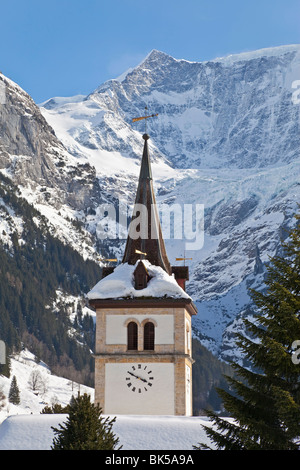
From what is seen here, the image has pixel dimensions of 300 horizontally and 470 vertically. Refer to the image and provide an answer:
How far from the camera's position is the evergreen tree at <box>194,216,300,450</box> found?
28062mm

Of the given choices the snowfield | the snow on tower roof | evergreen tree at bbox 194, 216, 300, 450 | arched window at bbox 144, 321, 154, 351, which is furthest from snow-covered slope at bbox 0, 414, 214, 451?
the snow on tower roof

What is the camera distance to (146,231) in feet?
213

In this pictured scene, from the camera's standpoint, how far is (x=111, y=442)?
1254 inches

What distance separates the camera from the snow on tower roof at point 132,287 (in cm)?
5987

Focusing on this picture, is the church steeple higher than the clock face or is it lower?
higher

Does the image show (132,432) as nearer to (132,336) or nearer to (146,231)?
(132,336)

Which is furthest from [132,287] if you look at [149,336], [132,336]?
[149,336]

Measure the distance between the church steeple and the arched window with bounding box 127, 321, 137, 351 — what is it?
544cm

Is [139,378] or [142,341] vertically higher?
[142,341]

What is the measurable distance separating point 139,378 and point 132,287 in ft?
20.4

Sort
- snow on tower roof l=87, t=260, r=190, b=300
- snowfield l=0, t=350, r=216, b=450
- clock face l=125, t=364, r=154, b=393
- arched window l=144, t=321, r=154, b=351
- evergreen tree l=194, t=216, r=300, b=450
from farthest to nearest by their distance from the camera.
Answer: snow on tower roof l=87, t=260, r=190, b=300 → arched window l=144, t=321, r=154, b=351 → clock face l=125, t=364, r=154, b=393 → snowfield l=0, t=350, r=216, b=450 → evergreen tree l=194, t=216, r=300, b=450

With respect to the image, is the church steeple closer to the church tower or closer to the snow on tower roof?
the church tower

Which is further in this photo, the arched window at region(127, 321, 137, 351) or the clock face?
the arched window at region(127, 321, 137, 351)
